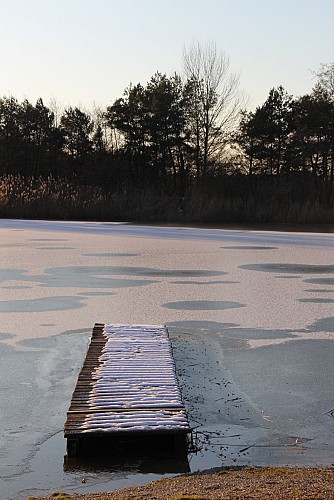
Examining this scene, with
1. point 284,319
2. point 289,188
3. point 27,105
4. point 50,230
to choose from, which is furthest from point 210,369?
point 27,105

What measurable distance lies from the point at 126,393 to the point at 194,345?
1593 mm

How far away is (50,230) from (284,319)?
10.7 metres

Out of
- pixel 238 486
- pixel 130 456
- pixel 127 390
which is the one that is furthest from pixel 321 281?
pixel 238 486

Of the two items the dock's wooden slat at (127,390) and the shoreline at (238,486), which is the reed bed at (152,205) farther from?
the shoreline at (238,486)

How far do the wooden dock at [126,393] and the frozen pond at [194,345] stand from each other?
13cm

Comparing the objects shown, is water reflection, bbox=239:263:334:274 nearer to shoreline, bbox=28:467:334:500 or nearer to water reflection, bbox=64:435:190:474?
water reflection, bbox=64:435:190:474

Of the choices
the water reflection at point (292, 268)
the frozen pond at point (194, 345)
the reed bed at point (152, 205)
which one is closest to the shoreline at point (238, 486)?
the frozen pond at point (194, 345)

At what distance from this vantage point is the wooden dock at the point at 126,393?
332cm

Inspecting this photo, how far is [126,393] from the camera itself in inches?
150

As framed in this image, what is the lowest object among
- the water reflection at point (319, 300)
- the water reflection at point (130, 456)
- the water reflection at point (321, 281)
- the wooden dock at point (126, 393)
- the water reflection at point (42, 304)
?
the water reflection at point (130, 456)

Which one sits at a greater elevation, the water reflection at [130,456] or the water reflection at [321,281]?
the water reflection at [321,281]

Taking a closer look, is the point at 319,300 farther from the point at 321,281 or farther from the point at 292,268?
the point at 292,268

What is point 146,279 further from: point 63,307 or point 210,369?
point 210,369

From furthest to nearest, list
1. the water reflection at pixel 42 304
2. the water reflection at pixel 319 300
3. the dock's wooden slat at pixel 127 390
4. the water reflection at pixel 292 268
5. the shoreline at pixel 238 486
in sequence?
the water reflection at pixel 292 268 < the water reflection at pixel 319 300 < the water reflection at pixel 42 304 < the dock's wooden slat at pixel 127 390 < the shoreline at pixel 238 486
